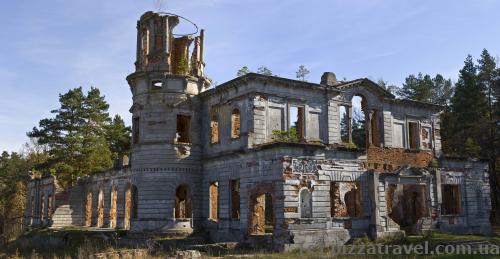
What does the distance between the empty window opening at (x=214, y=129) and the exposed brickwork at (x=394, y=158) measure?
25.2 ft

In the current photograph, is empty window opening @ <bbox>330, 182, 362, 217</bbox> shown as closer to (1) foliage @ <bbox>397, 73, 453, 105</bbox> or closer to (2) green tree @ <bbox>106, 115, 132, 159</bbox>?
(1) foliage @ <bbox>397, 73, 453, 105</bbox>

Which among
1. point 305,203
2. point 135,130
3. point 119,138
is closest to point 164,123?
point 135,130

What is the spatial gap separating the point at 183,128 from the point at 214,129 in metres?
2.03

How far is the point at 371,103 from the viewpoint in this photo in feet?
83.1

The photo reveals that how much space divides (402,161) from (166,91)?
41.3 feet

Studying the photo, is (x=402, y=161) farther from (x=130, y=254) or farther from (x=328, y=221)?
(x=130, y=254)

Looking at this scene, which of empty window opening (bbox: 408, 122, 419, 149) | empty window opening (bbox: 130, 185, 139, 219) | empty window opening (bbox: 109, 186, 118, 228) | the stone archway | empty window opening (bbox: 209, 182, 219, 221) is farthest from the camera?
empty window opening (bbox: 109, 186, 118, 228)

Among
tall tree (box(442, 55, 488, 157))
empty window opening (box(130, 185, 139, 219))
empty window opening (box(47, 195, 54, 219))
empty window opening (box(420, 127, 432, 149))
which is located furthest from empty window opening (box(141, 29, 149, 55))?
tall tree (box(442, 55, 488, 157))

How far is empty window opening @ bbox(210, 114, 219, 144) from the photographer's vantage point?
82.4 feet

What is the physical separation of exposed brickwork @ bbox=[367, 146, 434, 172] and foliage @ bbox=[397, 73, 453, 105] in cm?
1633

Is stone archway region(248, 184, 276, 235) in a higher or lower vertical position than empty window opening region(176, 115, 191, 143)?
lower

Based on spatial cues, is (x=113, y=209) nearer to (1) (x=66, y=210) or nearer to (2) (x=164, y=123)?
(1) (x=66, y=210)

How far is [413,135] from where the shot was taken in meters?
27.1

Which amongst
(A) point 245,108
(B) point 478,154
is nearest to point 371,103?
(A) point 245,108
